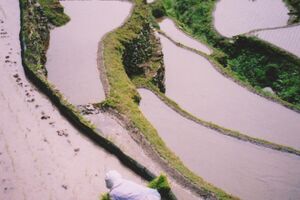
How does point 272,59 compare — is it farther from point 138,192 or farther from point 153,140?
point 138,192

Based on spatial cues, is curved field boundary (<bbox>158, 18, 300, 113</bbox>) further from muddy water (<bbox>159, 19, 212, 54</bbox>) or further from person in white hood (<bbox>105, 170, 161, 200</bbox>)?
person in white hood (<bbox>105, 170, 161, 200</bbox>)

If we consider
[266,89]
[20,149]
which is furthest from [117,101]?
[266,89]

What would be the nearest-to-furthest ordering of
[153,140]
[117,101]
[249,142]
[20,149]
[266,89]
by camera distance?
[20,149], [153,140], [117,101], [249,142], [266,89]

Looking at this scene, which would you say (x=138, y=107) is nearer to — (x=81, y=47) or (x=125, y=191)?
(x=81, y=47)

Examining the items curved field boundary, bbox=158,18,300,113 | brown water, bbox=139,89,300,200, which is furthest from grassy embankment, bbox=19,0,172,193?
curved field boundary, bbox=158,18,300,113

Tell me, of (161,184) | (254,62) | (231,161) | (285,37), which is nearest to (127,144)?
(161,184)

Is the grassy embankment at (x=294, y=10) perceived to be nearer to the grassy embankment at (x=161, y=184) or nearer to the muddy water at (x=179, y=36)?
the muddy water at (x=179, y=36)

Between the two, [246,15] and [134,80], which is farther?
[246,15]

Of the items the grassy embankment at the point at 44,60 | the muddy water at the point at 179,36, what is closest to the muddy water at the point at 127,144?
the grassy embankment at the point at 44,60
